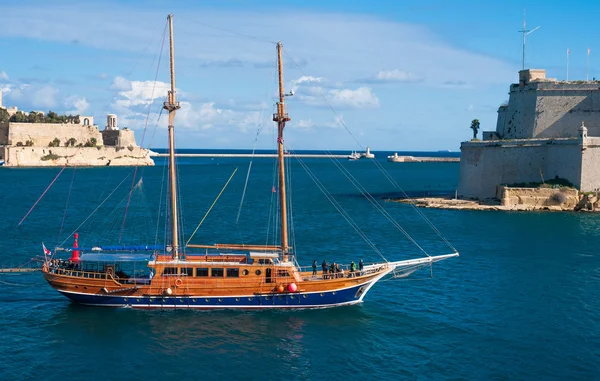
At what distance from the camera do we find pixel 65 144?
12800cm

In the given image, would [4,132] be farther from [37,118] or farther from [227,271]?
[227,271]

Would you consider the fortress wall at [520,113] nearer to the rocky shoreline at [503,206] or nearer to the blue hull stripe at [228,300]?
the rocky shoreline at [503,206]

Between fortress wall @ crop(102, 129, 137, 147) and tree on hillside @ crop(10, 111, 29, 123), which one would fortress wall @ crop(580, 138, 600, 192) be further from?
tree on hillside @ crop(10, 111, 29, 123)

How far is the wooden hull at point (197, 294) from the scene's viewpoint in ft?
84.6

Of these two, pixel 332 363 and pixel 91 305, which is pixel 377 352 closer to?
pixel 332 363

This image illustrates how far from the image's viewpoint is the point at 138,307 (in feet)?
85.8

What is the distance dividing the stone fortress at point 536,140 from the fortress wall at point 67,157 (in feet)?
224

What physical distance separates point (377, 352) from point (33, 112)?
130 meters

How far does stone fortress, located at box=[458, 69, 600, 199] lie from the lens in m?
55.7

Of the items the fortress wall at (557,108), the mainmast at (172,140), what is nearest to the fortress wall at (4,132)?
the fortress wall at (557,108)

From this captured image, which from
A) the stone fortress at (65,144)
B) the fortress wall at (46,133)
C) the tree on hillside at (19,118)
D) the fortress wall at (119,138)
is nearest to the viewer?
the stone fortress at (65,144)

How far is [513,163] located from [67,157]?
288 feet

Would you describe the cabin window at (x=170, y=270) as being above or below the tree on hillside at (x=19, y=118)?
below

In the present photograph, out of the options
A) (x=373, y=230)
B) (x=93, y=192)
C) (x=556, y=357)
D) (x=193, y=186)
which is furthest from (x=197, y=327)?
(x=193, y=186)
